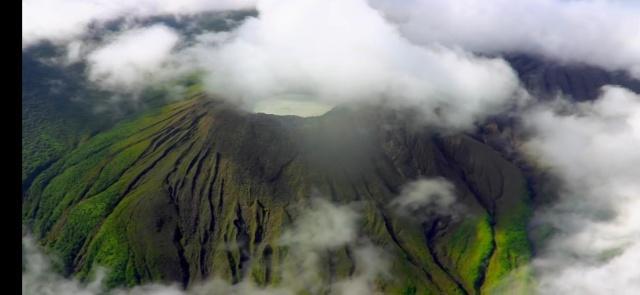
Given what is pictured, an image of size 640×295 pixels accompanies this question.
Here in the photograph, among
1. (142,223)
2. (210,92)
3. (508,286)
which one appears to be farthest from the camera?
(210,92)

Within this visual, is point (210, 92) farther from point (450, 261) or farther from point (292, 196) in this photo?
point (450, 261)

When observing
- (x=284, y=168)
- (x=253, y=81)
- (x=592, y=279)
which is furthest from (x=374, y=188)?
(x=592, y=279)

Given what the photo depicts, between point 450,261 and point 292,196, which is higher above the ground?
point 292,196
